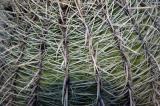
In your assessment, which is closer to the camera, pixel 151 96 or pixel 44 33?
pixel 44 33

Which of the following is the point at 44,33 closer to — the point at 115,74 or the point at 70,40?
the point at 70,40

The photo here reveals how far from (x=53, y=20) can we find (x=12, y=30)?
7.1 inches

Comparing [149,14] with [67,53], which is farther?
[149,14]

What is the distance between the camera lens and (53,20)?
132cm

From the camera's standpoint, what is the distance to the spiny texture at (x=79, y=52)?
4.32 ft

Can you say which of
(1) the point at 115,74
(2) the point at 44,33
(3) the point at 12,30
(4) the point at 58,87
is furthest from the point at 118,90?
(3) the point at 12,30

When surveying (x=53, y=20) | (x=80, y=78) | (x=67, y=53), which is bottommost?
(x=80, y=78)

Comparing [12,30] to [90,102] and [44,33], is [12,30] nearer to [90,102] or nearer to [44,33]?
[44,33]

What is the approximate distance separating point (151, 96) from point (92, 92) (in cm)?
27

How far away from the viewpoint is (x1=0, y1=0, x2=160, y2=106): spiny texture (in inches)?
51.8

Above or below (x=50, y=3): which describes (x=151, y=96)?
below

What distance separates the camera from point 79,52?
4.32ft

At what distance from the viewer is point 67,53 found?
4.30 ft

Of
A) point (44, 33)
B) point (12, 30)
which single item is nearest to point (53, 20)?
point (44, 33)
